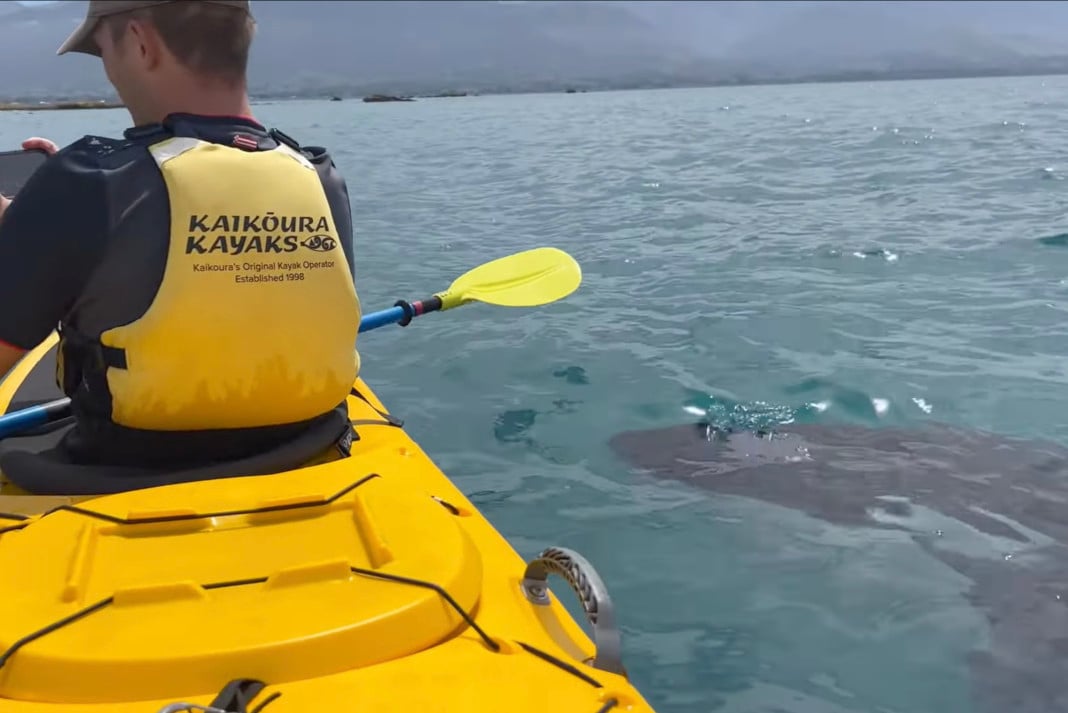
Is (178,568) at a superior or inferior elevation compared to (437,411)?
superior

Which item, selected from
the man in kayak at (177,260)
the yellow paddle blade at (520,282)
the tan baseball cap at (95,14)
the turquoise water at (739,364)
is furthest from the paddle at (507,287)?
the tan baseball cap at (95,14)

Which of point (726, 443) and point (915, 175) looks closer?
point (726, 443)

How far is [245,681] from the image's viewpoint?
62.4 inches

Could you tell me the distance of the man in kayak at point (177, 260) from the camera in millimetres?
2150

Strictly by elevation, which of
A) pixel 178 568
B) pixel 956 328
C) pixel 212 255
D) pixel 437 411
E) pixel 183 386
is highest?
pixel 212 255

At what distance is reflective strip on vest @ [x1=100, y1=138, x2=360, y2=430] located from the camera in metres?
2.19

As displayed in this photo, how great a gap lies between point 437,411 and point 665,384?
1.51 meters

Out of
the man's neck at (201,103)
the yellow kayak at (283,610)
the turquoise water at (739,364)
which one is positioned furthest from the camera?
the turquoise water at (739,364)

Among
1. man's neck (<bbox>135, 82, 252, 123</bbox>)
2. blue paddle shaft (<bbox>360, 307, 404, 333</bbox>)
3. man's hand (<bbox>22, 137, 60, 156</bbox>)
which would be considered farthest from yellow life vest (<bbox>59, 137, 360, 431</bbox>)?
blue paddle shaft (<bbox>360, 307, 404, 333</bbox>)

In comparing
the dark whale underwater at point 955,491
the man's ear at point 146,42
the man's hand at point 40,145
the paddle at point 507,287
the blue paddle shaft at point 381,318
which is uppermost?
the man's ear at point 146,42

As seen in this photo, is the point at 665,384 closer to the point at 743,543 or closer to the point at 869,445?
the point at 869,445

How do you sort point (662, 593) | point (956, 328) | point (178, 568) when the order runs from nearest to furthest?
point (178, 568), point (662, 593), point (956, 328)

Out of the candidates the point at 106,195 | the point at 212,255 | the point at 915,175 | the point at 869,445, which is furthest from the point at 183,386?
the point at 915,175

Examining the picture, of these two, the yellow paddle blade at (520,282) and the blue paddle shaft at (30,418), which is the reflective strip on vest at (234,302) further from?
the yellow paddle blade at (520,282)
